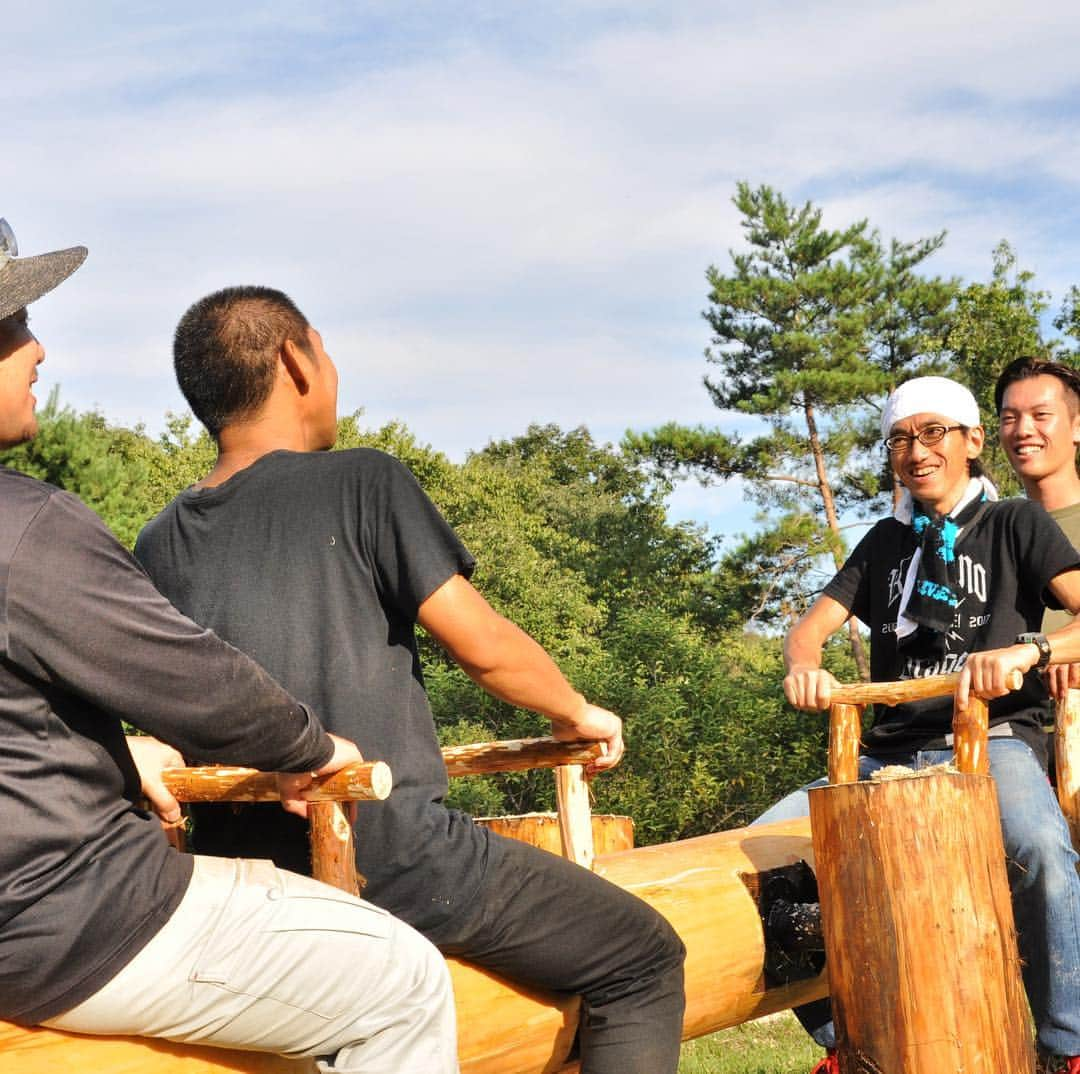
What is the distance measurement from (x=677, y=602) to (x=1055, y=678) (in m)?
25.7

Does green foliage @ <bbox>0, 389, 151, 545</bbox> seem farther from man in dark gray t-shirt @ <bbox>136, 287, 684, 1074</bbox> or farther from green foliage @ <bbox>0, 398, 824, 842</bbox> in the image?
man in dark gray t-shirt @ <bbox>136, 287, 684, 1074</bbox>

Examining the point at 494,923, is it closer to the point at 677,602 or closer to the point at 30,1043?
the point at 30,1043

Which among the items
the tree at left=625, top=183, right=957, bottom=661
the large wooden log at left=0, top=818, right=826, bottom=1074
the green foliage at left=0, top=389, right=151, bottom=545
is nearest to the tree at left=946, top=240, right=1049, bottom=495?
the tree at left=625, top=183, right=957, bottom=661

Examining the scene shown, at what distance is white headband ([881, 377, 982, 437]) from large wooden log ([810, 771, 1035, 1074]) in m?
1.45

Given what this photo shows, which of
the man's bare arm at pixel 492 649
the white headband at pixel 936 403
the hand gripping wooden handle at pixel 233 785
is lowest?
the hand gripping wooden handle at pixel 233 785

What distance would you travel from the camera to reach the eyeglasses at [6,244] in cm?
271

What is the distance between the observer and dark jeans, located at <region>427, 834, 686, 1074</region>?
118 inches

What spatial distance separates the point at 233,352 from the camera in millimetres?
3102

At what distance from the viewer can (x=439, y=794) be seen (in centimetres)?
298

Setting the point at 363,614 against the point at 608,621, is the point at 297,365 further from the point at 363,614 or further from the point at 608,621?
the point at 608,621

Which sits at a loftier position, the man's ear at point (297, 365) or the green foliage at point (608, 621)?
the man's ear at point (297, 365)

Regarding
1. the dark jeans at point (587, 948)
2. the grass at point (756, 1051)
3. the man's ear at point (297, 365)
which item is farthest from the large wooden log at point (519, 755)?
the grass at point (756, 1051)

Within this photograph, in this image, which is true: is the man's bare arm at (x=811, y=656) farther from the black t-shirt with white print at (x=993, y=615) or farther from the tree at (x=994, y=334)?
the tree at (x=994, y=334)

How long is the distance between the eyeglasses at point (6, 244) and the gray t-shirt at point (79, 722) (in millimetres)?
549
